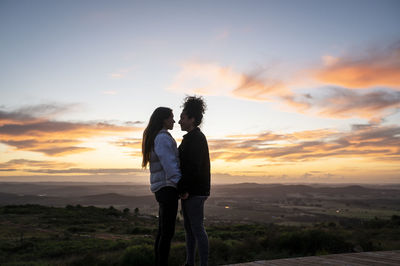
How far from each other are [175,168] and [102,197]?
4839 inches

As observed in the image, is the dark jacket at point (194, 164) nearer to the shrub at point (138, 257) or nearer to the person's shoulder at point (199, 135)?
the person's shoulder at point (199, 135)

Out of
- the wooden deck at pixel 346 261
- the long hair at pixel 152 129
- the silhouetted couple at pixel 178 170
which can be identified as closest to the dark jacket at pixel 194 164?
the silhouetted couple at pixel 178 170

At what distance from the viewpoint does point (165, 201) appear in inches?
126

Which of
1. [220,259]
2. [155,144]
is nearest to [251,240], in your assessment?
[220,259]

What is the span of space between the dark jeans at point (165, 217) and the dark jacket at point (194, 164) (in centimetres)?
13

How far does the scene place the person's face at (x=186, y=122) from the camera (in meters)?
3.44

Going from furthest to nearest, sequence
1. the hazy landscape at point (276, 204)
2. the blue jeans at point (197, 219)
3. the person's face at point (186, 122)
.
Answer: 1. the hazy landscape at point (276, 204)
2. the person's face at point (186, 122)
3. the blue jeans at point (197, 219)

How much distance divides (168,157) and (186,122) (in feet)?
1.64

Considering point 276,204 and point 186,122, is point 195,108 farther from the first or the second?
point 276,204

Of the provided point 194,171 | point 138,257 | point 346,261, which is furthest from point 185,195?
point 138,257

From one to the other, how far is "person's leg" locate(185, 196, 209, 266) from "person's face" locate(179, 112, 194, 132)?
80 cm

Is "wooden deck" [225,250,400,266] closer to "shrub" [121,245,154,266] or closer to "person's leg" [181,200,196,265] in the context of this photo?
"person's leg" [181,200,196,265]

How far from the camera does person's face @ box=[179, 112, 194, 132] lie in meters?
3.44

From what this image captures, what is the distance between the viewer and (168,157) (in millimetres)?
3174
